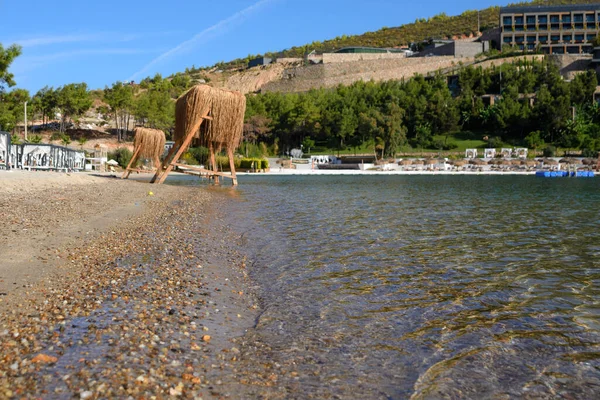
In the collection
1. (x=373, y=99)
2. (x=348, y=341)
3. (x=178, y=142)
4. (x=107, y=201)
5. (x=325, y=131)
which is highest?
(x=373, y=99)

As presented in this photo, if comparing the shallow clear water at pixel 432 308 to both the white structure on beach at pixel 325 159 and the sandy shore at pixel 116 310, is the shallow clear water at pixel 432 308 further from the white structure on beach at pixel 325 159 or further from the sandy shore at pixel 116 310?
the white structure on beach at pixel 325 159

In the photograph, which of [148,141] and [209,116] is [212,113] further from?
[148,141]

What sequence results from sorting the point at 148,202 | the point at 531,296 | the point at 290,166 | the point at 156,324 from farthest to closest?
the point at 290,166 < the point at 148,202 < the point at 531,296 < the point at 156,324

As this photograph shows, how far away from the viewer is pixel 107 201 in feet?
47.4

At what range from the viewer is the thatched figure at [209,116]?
2242cm

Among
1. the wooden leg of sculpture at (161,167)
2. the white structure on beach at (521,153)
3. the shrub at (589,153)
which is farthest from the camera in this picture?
the white structure on beach at (521,153)

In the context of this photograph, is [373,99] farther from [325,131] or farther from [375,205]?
[375,205]

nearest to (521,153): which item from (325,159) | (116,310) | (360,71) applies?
(325,159)

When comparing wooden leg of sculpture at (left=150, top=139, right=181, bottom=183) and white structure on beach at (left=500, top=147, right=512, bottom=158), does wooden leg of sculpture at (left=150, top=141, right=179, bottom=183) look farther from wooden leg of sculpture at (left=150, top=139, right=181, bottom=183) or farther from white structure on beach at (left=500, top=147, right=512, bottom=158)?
white structure on beach at (left=500, top=147, right=512, bottom=158)

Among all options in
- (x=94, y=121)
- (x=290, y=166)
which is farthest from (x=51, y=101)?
(x=290, y=166)

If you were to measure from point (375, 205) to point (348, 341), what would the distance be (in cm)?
1224

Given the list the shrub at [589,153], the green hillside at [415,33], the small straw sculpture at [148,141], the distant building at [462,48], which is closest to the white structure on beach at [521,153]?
the shrub at [589,153]

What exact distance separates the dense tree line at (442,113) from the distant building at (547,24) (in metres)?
23.8

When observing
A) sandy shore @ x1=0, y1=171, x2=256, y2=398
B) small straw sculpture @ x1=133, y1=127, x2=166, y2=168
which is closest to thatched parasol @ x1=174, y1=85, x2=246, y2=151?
small straw sculpture @ x1=133, y1=127, x2=166, y2=168
